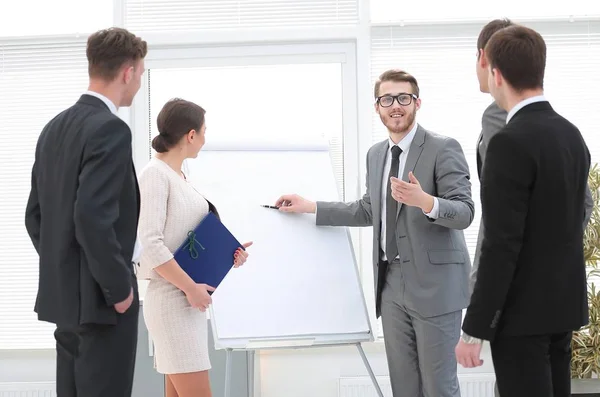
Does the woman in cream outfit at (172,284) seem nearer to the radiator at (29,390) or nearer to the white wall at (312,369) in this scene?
the white wall at (312,369)

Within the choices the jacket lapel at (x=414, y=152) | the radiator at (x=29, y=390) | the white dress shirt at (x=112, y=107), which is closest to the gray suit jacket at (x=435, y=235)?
the jacket lapel at (x=414, y=152)

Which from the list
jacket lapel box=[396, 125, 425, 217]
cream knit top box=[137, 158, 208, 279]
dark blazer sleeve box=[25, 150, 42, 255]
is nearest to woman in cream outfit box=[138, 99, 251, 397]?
cream knit top box=[137, 158, 208, 279]

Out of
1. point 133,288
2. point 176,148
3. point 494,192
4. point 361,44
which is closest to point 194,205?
point 176,148

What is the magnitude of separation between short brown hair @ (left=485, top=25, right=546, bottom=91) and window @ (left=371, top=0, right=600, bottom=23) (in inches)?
100

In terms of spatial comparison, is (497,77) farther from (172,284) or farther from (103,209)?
(172,284)

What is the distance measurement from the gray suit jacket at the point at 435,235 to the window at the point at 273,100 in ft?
5.18

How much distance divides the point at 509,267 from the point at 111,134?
108 cm

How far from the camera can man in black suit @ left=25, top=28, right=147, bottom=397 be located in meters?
1.92

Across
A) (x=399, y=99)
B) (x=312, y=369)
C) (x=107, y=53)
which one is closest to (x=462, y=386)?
(x=312, y=369)

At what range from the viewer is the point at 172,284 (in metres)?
2.50

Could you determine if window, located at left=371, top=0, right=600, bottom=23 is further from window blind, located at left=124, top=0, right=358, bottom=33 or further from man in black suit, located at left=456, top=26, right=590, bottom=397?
man in black suit, located at left=456, top=26, right=590, bottom=397

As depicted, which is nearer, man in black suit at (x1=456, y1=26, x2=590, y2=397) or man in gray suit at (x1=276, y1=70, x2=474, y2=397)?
man in black suit at (x1=456, y1=26, x2=590, y2=397)

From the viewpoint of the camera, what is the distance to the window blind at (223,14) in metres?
4.39

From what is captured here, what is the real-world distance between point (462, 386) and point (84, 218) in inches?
112
